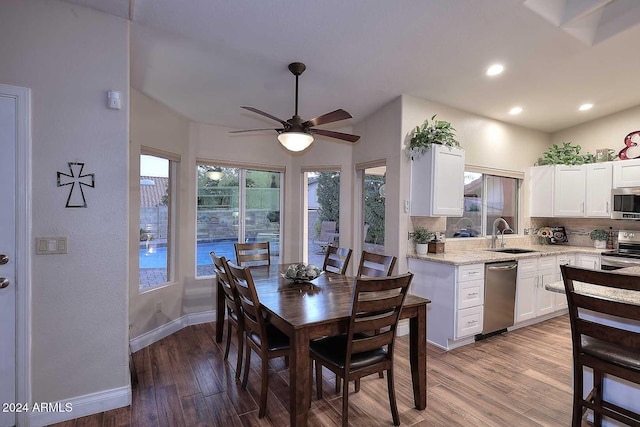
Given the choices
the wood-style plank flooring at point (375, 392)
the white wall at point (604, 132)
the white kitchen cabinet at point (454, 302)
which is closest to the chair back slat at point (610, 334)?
the wood-style plank flooring at point (375, 392)

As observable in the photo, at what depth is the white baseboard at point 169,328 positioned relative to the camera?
10.8 ft

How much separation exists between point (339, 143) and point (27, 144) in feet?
10.9

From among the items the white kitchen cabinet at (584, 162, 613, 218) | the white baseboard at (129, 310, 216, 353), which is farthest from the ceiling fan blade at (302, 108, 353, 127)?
the white kitchen cabinet at (584, 162, 613, 218)

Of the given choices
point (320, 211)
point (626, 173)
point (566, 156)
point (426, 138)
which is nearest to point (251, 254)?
point (320, 211)

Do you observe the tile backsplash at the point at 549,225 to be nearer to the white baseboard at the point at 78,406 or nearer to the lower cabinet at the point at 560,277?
the lower cabinet at the point at 560,277

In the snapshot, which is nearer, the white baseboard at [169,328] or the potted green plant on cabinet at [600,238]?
the white baseboard at [169,328]

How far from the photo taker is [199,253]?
430 cm

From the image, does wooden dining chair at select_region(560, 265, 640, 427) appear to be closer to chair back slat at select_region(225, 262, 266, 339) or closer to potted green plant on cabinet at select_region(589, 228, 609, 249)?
chair back slat at select_region(225, 262, 266, 339)

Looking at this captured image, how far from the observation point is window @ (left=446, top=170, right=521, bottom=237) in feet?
14.9

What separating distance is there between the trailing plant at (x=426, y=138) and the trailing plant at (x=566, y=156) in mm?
2396

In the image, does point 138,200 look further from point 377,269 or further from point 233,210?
point 377,269

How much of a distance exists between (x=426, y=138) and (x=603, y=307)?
240cm

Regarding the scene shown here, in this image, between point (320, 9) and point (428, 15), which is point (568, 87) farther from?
point (320, 9)

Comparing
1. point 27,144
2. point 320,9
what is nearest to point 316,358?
point 27,144
